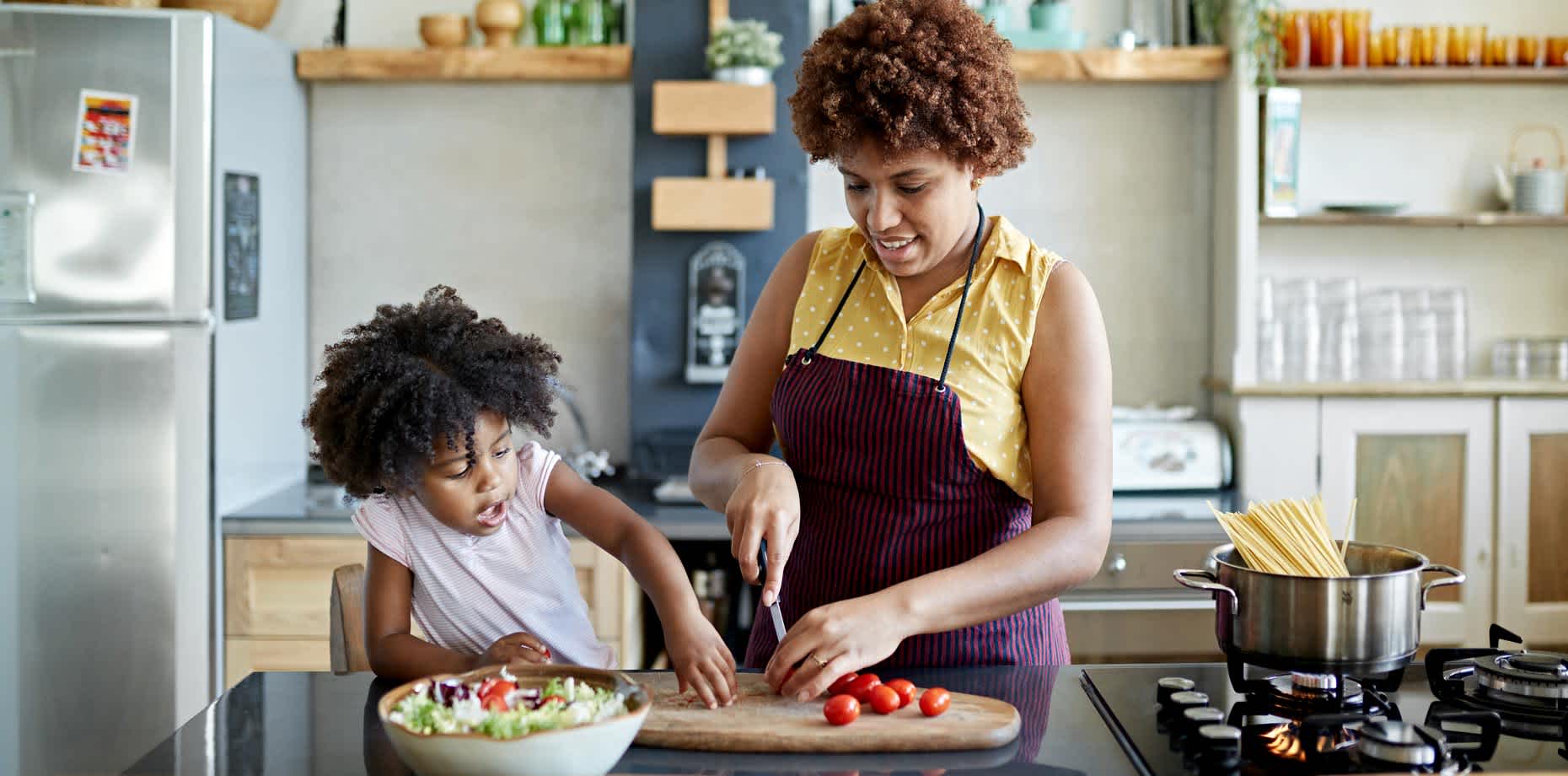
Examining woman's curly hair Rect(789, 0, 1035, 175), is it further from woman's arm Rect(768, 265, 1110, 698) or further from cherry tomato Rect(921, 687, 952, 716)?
cherry tomato Rect(921, 687, 952, 716)

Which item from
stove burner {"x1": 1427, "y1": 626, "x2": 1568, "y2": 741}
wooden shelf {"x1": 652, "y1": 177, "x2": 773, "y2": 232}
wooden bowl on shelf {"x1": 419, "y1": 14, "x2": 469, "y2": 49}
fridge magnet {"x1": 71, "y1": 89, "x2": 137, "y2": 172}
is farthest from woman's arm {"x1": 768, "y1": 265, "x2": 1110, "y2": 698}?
wooden bowl on shelf {"x1": 419, "y1": 14, "x2": 469, "y2": 49}

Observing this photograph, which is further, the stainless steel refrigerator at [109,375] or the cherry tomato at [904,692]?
the stainless steel refrigerator at [109,375]

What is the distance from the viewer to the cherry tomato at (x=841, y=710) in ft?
4.57

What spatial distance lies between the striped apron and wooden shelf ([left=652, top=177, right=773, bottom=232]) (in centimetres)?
174

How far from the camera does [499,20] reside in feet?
11.9

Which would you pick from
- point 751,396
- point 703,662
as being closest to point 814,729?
point 703,662

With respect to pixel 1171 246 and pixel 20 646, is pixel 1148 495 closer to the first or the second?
pixel 1171 246

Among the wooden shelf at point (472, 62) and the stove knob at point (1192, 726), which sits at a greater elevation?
the wooden shelf at point (472, 62)

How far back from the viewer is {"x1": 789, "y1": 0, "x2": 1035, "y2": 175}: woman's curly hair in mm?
1644

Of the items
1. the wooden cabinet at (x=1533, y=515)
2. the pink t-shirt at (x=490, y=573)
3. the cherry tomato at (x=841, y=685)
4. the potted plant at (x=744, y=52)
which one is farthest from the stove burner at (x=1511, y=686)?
the potted plant at (x=744, y=52)

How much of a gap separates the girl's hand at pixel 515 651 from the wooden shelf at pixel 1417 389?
7.64 feet

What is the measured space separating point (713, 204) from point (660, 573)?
1.98m

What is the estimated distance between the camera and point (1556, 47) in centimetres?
356

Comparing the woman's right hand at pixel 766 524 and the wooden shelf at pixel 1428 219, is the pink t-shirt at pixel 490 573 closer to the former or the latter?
the woman's right hand at pixel 766 524
